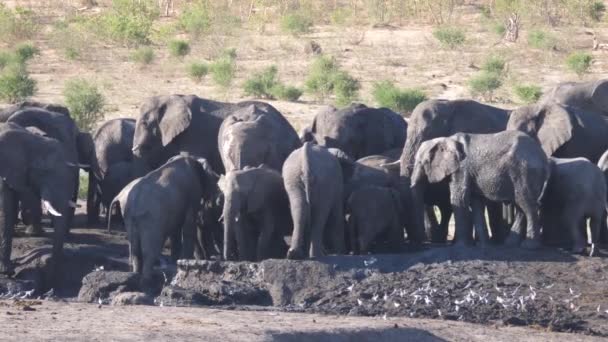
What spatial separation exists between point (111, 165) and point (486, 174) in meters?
5.29

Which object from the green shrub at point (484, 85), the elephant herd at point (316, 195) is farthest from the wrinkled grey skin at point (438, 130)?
the green shrub at point (484, 85)

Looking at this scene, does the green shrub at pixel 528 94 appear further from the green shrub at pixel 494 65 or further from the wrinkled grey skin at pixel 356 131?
the wrinkled grey skin at pixel 356 131

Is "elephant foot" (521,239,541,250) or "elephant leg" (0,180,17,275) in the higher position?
"elephant foot" (521,239,541,250)

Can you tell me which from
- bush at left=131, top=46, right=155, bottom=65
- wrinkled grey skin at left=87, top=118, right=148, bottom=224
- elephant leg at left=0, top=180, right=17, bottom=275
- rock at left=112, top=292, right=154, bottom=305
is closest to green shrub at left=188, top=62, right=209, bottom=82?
bush at left=131, top=46, right=155, bottom=65

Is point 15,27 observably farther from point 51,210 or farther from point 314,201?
point 314,201

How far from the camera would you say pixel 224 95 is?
2952cm

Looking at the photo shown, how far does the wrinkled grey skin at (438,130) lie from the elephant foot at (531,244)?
113 cm

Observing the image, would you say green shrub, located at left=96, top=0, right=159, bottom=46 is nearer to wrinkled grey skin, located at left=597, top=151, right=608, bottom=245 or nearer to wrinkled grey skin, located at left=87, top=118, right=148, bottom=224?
wrinkled grey skin, located at left=87, top=118, right=148, bottom=224

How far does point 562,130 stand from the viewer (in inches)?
680

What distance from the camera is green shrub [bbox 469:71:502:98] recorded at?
28.9 meters

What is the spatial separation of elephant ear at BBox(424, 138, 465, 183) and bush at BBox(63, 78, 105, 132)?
11.0 meters

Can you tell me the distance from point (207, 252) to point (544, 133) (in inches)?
167

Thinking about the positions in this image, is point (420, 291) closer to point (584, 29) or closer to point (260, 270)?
point (260, 270)

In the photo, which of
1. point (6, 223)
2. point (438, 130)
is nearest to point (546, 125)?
point (438, 130)
